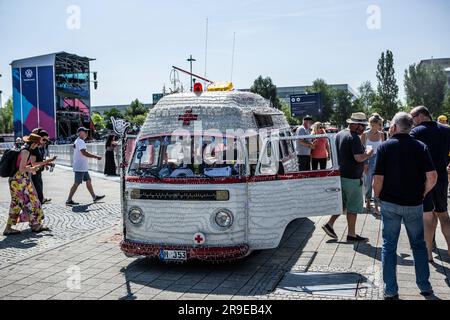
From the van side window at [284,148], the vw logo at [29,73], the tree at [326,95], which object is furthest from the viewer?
the tree at [326,95]

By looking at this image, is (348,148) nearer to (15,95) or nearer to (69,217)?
(69,217)

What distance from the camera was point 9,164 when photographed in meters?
8.63

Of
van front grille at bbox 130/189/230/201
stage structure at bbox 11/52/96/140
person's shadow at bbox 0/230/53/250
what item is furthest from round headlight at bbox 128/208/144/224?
stage structure at bbox 11/52/96/140

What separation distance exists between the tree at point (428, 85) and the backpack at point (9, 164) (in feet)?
219

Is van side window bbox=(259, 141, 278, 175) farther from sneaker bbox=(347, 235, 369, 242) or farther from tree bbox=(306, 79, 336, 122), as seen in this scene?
tree bbox=(306, 79, 336, 122)

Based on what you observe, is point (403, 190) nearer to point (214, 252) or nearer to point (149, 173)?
point (214, 252)

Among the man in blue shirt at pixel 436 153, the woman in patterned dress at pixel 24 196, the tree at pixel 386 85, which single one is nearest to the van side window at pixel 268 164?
the man in blue shirt at pixel 436 153

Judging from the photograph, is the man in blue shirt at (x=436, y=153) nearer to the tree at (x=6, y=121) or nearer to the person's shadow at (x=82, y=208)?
the person's shadow at (x=82, y=208)

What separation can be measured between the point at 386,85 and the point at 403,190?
75547mm

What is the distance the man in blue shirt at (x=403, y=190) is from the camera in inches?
197

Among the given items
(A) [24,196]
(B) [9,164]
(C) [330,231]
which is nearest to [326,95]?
Result: (C) [330,231]

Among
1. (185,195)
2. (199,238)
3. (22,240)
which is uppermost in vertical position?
(185,195)

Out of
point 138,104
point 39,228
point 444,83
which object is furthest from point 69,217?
point 138,104

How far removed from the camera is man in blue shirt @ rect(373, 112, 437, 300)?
197 inches
